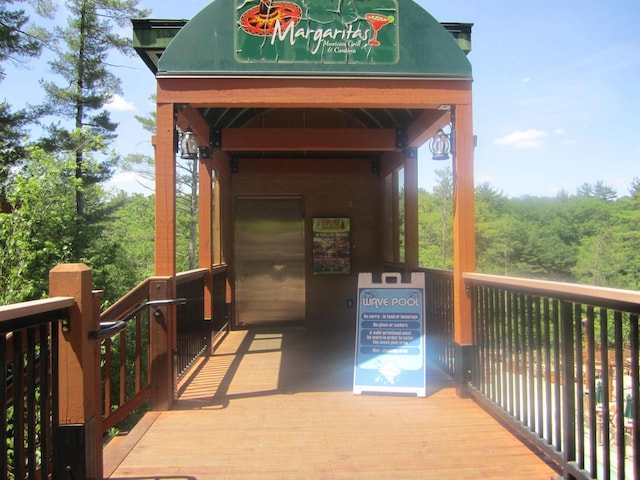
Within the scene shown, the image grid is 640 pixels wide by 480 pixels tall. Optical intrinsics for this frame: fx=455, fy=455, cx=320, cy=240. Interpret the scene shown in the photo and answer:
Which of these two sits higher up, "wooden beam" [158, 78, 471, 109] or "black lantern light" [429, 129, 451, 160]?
"wooden beam" [158, 78, 471, 109]

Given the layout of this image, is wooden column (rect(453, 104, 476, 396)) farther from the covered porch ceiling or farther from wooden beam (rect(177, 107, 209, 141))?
wooden beam (rect(177, 107, 209, 141))

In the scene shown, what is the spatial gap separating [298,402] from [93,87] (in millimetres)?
21127

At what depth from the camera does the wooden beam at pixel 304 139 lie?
5.59 m

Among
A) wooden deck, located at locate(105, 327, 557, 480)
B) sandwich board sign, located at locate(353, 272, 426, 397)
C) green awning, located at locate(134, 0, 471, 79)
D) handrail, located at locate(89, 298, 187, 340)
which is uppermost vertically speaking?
green awning, located at locate(134, 0, 471, 79)

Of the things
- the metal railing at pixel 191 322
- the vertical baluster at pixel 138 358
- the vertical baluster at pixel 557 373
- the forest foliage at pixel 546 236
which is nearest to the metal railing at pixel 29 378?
the vertical baluster at pixel 138 358

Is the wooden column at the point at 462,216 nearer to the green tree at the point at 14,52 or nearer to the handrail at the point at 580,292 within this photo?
the handrail at the point at 580,292

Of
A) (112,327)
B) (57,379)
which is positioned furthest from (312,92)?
(57,379)

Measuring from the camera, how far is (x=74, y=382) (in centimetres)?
223

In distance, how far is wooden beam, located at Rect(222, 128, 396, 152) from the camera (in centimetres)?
559

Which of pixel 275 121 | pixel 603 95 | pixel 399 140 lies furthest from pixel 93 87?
pixel 603 95

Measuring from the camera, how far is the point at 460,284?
3.87 metres

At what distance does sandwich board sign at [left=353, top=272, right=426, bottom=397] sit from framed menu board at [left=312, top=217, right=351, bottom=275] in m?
2.70

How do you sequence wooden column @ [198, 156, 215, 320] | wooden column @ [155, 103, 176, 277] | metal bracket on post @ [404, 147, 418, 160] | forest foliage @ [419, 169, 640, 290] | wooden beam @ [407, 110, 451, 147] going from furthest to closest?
forest foliage @ [419, 169, 640, 290]
metal bracket on post @ [404, 147, 418, 160]
wooden column @ [198, 156, 215, 320]
wooden beam @ [407, 110, 451, 147]
wooden column @ [155, 103, 176, 277]

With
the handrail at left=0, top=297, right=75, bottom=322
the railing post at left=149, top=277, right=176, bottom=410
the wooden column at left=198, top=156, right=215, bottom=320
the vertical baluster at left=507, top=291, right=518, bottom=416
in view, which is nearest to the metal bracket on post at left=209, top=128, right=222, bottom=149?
the wooden column at left=198, top=156, right=215, bottom=320
